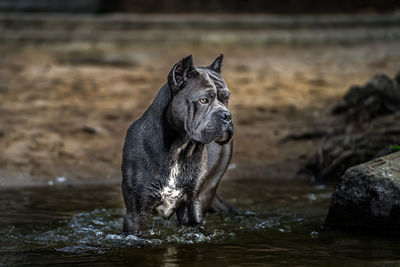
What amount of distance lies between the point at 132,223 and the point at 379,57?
9.33 metres

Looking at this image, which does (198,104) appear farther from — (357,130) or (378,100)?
(378,100)

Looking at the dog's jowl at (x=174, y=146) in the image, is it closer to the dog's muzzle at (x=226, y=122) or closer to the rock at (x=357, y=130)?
the dog's muzzle at (x=226, y=122)

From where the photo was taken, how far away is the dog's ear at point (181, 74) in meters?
4.34

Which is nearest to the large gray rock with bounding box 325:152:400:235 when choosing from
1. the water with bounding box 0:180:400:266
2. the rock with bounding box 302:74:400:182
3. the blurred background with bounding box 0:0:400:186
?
the water with bounding box 0:180:400:266

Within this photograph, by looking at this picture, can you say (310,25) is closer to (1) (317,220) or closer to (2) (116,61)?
(2) (116,61)

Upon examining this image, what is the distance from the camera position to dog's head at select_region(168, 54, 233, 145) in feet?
13.8

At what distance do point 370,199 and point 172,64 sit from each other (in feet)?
25.6

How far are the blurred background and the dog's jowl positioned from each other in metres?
3.21

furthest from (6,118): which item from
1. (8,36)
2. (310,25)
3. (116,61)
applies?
(310,25)

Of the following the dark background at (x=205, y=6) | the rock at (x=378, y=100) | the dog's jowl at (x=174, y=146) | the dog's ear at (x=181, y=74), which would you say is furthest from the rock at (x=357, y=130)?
the dark background at (x=205, y=6)

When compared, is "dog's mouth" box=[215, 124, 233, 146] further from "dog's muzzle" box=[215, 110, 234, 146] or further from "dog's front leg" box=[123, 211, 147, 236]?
"dog's front leg" box=[123, 211, 147, 236]

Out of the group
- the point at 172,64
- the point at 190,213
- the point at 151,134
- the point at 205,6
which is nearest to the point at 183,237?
the point at 190,213

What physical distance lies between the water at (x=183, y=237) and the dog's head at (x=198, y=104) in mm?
827

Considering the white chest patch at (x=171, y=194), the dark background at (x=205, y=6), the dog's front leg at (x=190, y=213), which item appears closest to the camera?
the white chest patch at (x=171, y=194)
